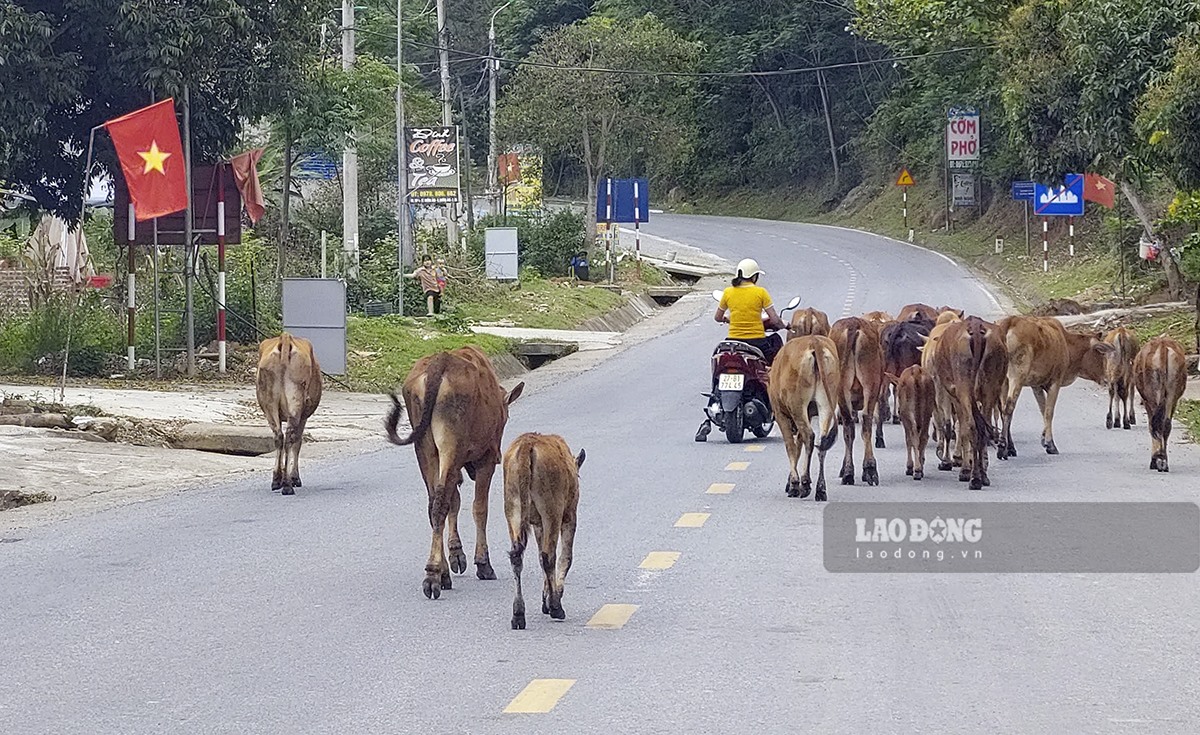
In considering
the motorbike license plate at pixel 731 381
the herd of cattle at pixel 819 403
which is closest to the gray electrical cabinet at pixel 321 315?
the herd of cattle at pixel 819 403

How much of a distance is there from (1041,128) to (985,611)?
21066 mm

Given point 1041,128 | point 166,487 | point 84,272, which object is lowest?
point 166,487

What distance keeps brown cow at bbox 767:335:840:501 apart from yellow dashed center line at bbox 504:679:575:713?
5638 millimetres

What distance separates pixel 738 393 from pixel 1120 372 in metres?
4.29

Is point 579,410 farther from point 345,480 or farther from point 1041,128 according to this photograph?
point 1041,128

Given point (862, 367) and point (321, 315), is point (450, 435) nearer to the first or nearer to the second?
point (862, 367)

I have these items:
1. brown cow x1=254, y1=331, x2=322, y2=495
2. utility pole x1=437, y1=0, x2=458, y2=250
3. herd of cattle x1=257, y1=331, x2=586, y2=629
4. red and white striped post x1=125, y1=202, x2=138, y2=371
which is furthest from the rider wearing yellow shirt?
utility pole x1=437, y1=0, x2=458, y2=250

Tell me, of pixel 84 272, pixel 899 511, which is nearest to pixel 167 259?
pixel 84 272

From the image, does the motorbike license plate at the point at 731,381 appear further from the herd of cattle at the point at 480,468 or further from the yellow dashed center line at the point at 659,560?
the herd of cattle at the point at 480,468

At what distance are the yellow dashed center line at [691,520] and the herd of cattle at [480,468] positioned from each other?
6.60ft

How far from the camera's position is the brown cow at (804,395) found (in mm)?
12789

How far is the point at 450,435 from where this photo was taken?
371 inches

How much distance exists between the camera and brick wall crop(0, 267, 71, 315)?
25.8 meters

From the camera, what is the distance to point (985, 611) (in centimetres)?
897
